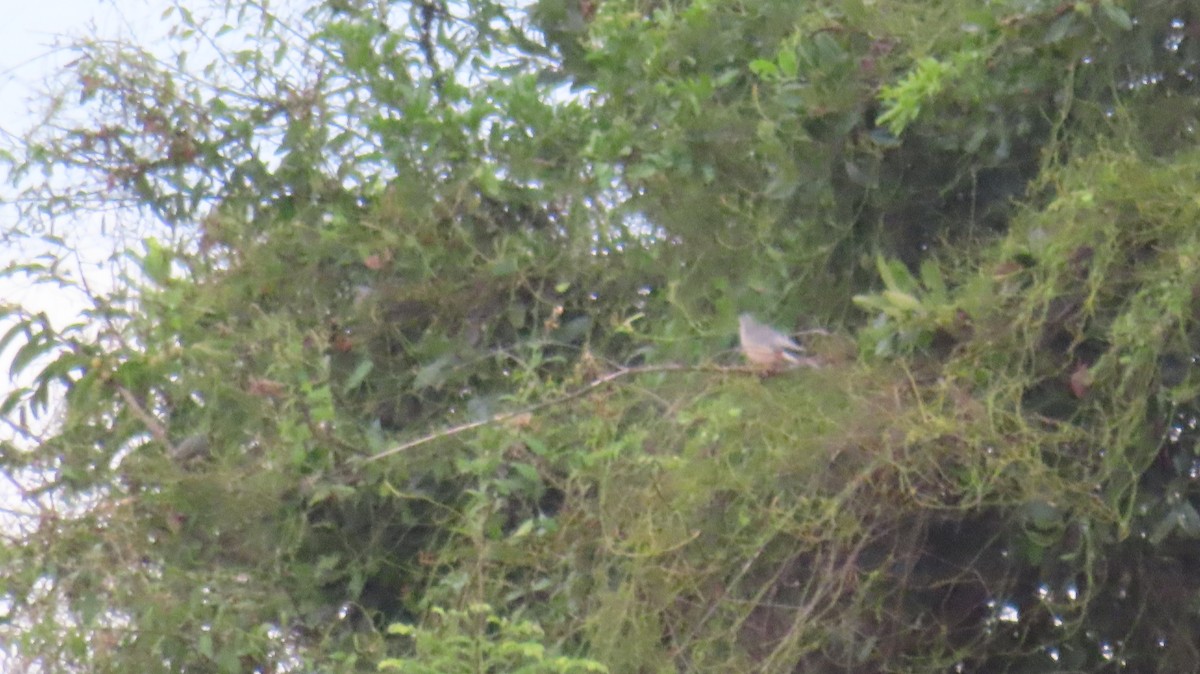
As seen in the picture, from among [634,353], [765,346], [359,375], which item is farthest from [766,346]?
[359,375]

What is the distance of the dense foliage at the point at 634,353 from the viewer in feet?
7.97

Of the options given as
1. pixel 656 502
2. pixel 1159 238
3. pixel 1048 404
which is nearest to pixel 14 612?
pixel 656 502

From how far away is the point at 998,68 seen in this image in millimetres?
2715

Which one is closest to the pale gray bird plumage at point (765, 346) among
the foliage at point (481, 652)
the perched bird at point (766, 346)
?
the perched bird at point (766, 346)

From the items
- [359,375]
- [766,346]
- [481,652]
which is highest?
[359,375]

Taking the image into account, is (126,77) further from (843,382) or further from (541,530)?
(843,382)

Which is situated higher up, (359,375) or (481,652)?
(359,375)

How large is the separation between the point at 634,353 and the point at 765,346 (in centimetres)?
44

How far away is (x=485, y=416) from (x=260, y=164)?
2.81 feet

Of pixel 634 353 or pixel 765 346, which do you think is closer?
pixel 765 346

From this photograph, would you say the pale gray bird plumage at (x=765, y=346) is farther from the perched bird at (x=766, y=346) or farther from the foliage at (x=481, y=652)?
the foliage at (x=481, y=652)

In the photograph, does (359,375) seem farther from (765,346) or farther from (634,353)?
(765,346)

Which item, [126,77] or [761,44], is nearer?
[761,44]

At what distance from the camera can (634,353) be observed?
3.14 m
